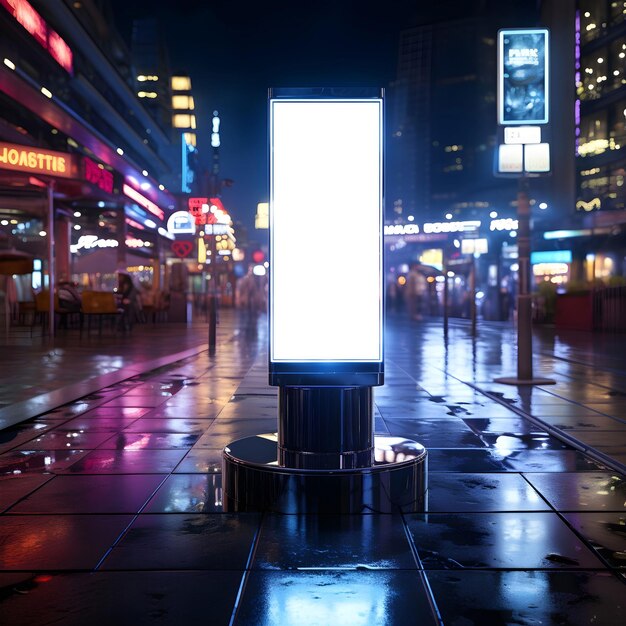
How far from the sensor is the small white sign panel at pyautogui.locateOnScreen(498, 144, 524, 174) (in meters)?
10.2

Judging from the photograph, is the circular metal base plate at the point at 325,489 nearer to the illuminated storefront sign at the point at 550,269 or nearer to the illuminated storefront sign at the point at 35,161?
the illuminated storefront sign at the point at 35,161

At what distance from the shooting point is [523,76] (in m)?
10.4

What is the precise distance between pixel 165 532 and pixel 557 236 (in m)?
48.8

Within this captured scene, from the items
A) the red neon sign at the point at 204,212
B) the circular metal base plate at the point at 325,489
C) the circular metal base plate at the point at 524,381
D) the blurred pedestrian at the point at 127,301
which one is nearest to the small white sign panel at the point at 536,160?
the circular metal base plate at the point at 524,381

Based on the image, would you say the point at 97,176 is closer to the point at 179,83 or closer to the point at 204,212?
the point at 204,212

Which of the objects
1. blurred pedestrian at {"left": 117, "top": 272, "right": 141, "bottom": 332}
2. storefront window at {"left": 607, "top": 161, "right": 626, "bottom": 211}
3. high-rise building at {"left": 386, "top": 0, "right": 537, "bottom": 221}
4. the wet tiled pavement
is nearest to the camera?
→ the wet tiled pavement

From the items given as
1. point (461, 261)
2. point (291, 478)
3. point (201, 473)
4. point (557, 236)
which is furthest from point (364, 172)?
point (461, 261)

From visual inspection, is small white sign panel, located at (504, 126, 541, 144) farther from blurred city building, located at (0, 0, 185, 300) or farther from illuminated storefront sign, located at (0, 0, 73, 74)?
illuminated storefront sign, located at (0, 0, 73, 74)

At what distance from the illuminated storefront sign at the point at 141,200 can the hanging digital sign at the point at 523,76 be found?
72.0ft

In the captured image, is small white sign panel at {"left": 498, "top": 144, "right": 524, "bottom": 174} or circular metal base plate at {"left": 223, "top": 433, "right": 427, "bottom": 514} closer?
circular metal base plate at {"left": 223, "top": 433, "right": 427, "bottom": 514}

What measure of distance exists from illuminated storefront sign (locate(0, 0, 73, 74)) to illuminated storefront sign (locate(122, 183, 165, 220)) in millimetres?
7039

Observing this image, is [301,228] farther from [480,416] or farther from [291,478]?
[480,416]

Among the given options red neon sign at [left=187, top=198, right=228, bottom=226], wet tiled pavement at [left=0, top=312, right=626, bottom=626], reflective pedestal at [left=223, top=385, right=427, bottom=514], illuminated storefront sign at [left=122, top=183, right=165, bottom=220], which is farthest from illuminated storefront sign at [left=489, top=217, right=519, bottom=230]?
reflective pedestal at [left=223, top=385, right=427, bottom=514]

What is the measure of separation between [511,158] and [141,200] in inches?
1038
